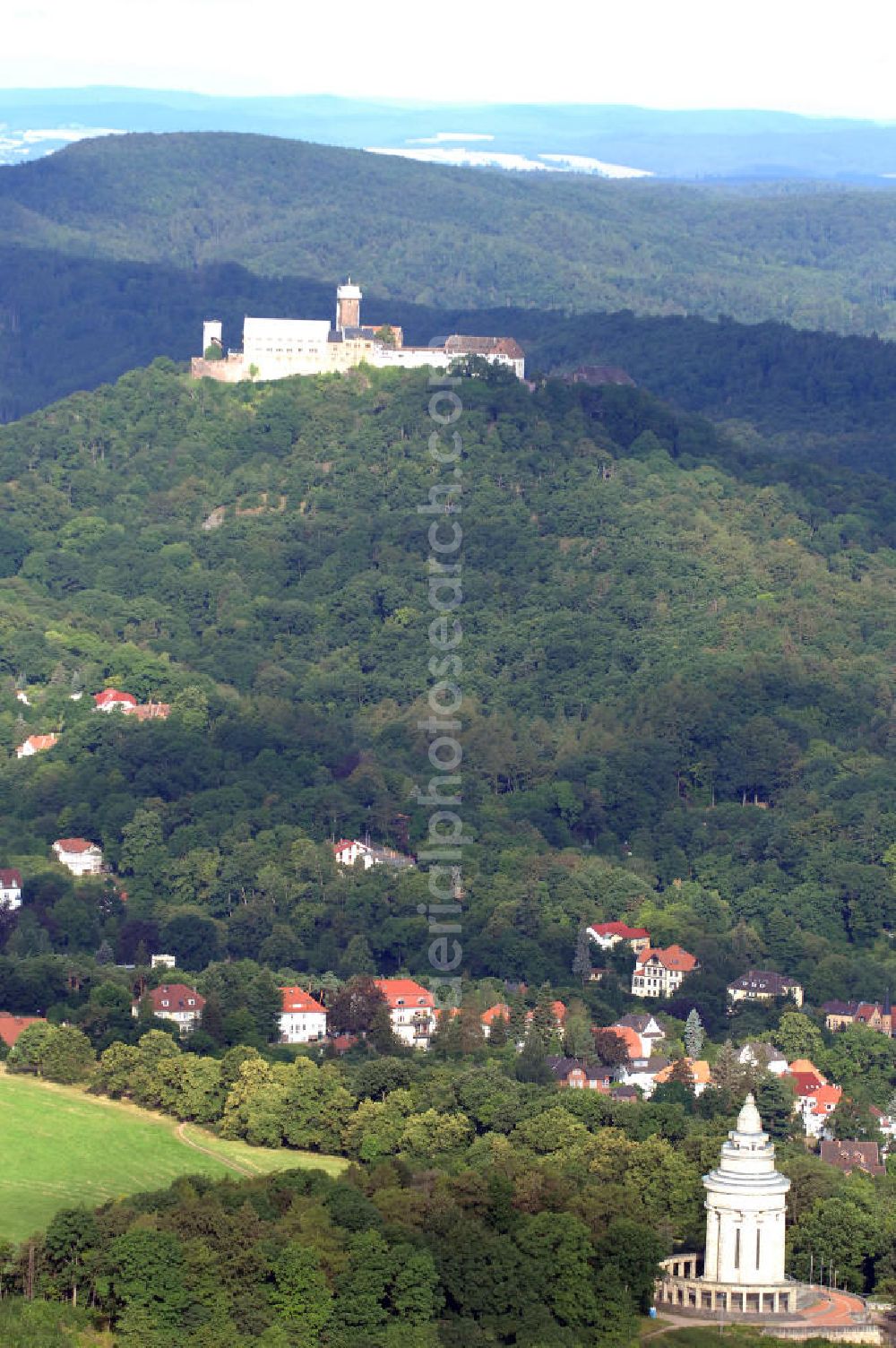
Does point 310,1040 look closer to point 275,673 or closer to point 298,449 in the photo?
point 275,673

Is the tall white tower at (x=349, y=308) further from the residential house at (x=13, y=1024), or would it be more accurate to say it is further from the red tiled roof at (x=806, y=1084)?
the red tiled roof at (x=806, y=1084)

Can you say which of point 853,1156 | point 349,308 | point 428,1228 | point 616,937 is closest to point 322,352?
point 349,308

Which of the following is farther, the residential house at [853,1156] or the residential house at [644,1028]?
the residential house at [644,1028]

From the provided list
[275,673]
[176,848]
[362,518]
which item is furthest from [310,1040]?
Answer: [362,518]

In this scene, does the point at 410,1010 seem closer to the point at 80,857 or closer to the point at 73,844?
the point at 80,857

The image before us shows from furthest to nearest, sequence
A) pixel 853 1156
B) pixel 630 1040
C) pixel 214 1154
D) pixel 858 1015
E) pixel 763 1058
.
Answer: pixel 858 1015
pixel 630 1040
pixel 763 1058
pixel 853 1156
pixel 214 1154

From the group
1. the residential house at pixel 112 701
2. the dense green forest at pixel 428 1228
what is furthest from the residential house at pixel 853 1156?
the residential house at pixel 112 701
